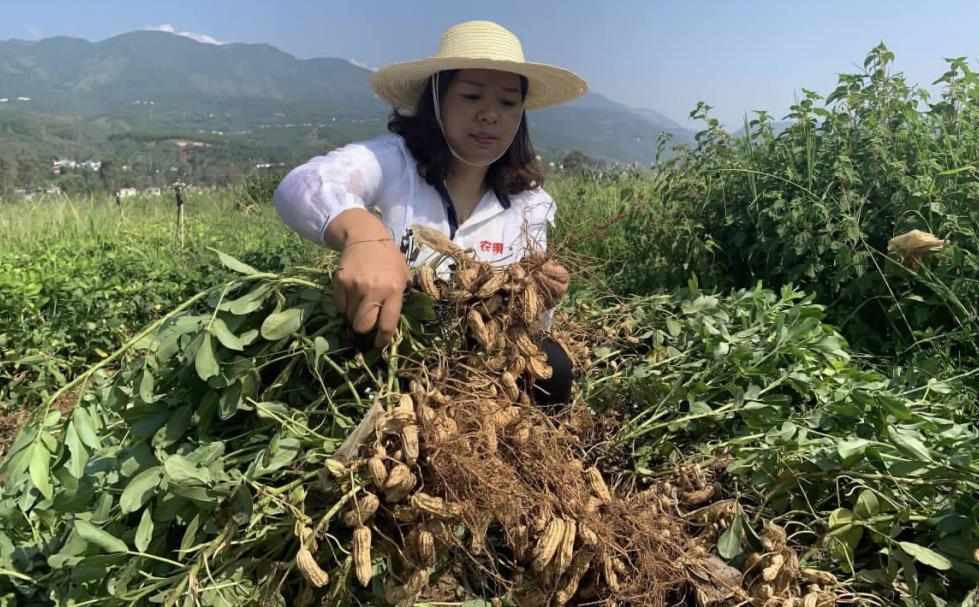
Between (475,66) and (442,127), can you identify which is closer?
(475,66)

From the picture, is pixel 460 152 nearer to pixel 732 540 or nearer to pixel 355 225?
pixel 355 225

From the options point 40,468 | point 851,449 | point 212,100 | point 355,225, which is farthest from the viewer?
point 212,100

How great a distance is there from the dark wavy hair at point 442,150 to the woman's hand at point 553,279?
0.88 m

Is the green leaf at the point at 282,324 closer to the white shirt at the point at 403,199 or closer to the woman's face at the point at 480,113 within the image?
the white shirt at the point at 403,199

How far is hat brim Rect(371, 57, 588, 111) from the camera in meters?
1.82

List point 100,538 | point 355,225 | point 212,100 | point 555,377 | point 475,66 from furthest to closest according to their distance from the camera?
1. point 212,100
2. point 475,66
3. point 555,377
4. point 355,225
5. point 100,538

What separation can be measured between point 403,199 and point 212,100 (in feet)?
540

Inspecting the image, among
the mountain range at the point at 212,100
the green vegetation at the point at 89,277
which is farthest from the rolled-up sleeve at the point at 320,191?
the mountain range at the point at 212,100

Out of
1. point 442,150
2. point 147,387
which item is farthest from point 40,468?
point 442,150

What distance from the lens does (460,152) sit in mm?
1926

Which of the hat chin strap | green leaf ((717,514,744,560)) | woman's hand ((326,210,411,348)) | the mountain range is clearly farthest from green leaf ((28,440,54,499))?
the mountain range

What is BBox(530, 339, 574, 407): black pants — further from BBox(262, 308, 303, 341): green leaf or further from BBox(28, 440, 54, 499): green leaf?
BBox(28, 440, 54, 499): green leaf

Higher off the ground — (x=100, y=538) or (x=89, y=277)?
(x=100, y=538)

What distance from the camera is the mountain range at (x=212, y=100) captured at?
9175cm
